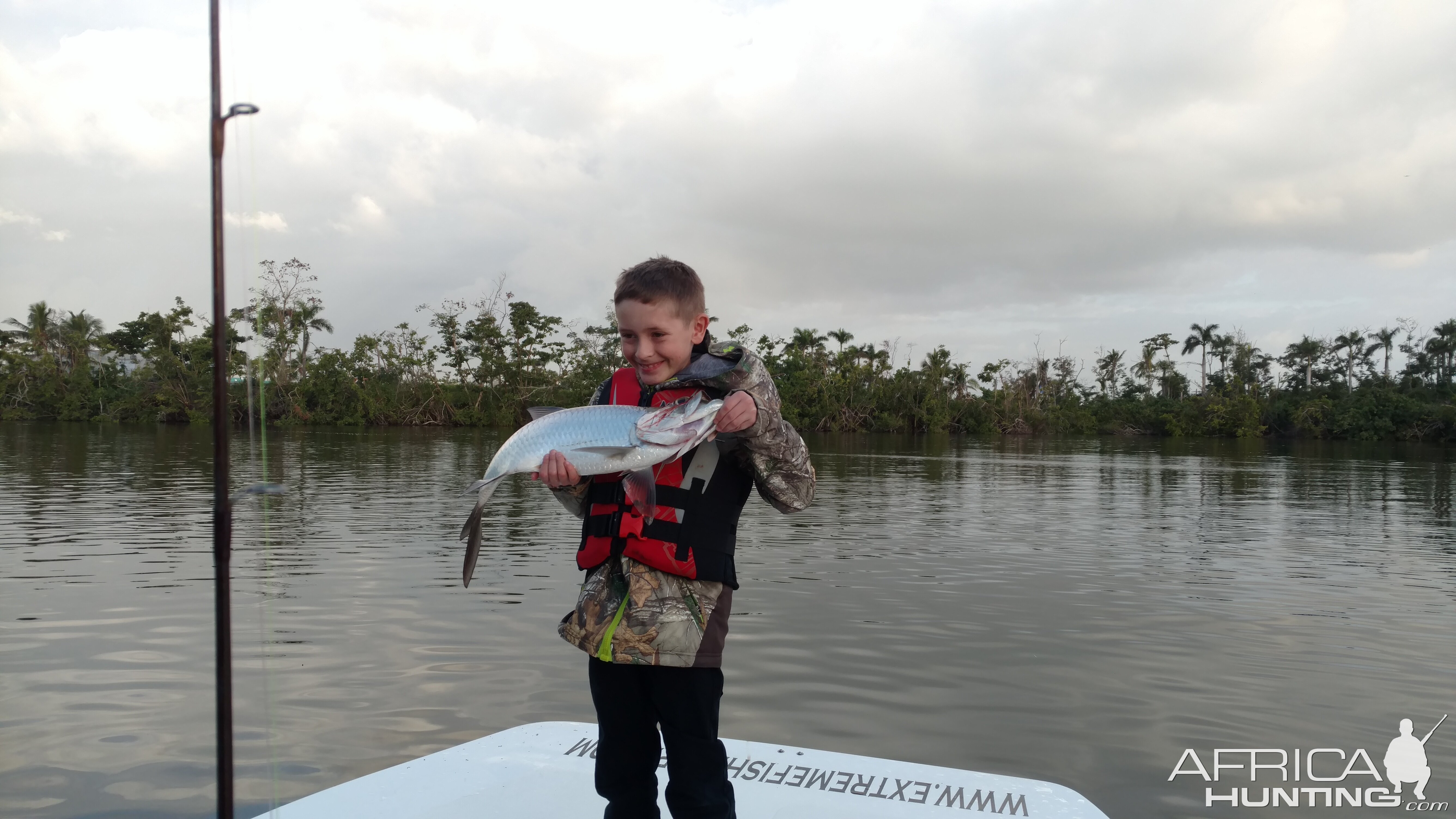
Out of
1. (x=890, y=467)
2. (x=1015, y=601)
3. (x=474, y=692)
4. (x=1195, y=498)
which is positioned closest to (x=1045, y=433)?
(x=890, y=467)

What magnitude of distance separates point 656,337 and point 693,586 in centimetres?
69

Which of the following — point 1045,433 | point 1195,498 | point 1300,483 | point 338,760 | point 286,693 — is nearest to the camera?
point 338,760

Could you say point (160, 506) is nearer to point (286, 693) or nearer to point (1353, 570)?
point (286, 693)

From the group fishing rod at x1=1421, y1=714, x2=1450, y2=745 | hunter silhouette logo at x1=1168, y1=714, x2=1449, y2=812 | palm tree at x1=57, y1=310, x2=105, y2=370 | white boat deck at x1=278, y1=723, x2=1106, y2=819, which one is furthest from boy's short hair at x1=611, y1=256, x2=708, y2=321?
palm tree at x1=57, y1=310, x2=105, y2=370

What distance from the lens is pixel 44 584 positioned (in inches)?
331

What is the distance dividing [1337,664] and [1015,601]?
2585 mm

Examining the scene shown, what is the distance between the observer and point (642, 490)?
246cm

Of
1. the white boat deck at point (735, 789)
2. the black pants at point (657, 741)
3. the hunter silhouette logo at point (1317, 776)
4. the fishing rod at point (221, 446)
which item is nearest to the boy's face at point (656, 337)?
the black pants at point (657, 741)

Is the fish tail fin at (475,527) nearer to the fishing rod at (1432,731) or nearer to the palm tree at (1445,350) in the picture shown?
the fishing rod at (1432,731)

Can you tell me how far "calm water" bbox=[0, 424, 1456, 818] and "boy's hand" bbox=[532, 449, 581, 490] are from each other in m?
0.71

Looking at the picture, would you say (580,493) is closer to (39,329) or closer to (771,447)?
(771,447)

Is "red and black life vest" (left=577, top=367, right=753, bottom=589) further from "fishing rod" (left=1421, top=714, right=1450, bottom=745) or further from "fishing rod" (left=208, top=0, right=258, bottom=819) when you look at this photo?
"fishing rod" (left=1421, top=714, right=1450, bottom=745)

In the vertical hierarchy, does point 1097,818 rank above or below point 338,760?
above

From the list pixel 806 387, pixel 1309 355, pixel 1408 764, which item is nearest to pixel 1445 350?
pixel 1309 355
